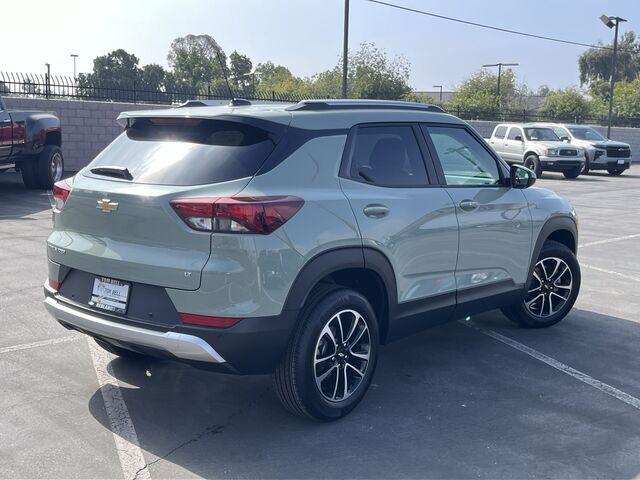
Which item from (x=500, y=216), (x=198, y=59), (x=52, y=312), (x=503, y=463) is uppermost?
(x=198, y=59)

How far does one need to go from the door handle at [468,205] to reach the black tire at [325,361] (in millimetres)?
1146

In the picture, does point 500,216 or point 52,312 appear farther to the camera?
point 500,216

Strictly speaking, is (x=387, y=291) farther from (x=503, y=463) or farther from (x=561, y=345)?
(x=561, y=345)

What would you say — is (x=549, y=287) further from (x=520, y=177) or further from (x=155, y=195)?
(x=155, y=195)

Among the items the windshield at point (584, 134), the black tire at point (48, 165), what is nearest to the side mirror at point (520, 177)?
A: the black tire at point (48, 165)

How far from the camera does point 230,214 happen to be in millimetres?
3697

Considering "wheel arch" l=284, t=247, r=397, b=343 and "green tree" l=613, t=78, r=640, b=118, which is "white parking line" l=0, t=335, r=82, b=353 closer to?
"wheel arch" l=284, t=247, r=397, b=343

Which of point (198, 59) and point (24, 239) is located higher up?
point (198, 59)

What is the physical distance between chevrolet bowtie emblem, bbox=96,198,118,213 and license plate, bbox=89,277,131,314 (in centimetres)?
38

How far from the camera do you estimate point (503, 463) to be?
3809 mm

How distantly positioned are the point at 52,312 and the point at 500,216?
3188 mm

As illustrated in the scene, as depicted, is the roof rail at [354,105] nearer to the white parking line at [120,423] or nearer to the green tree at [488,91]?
the white parking line at [120,423]

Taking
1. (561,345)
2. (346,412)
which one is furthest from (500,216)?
(346,412)

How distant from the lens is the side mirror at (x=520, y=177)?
5.64m
